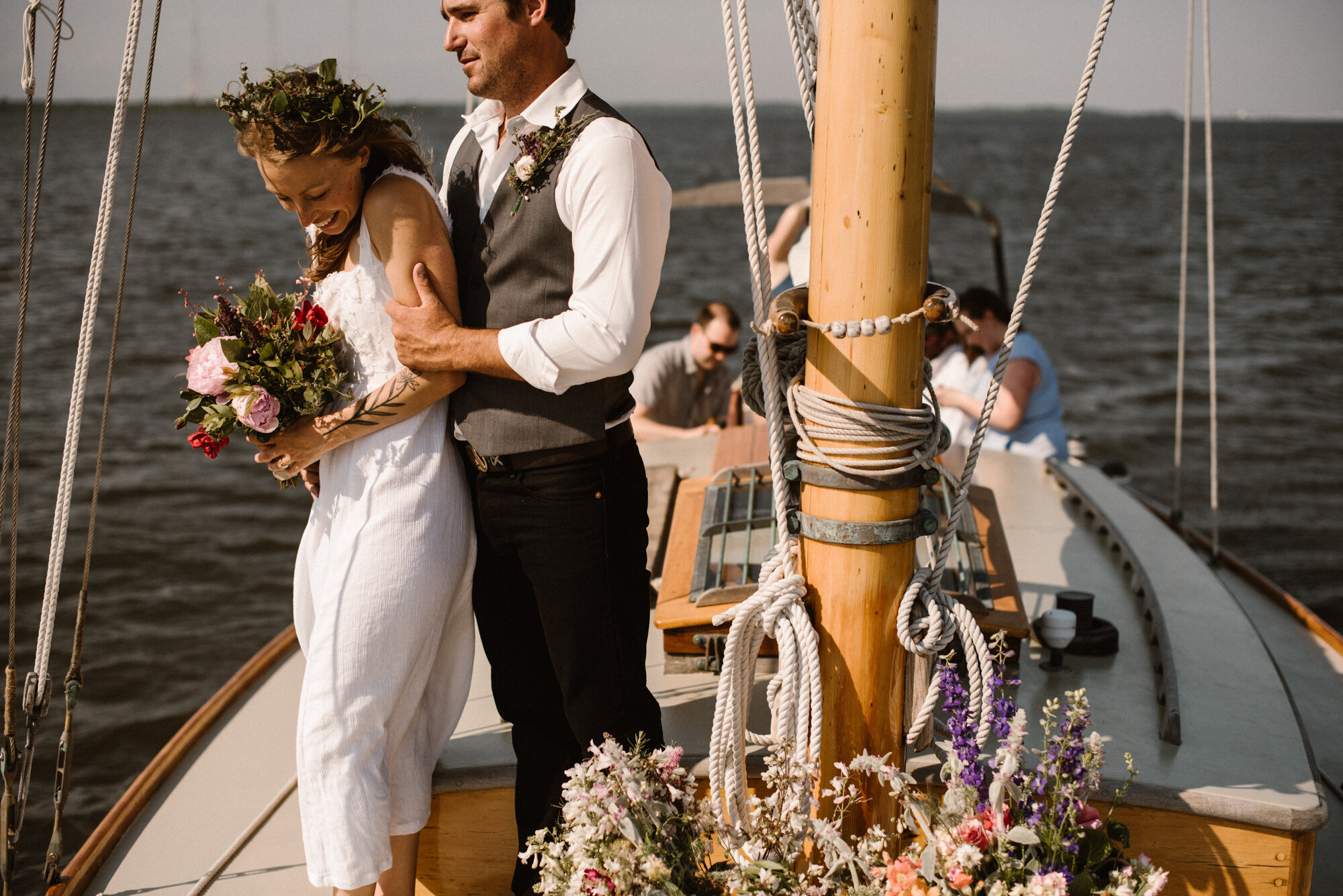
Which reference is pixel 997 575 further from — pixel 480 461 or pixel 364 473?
pixel 364 473

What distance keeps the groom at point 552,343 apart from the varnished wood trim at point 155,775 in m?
1.08

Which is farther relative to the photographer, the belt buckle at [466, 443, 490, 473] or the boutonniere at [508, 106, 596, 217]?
the belt buckle at [466, 443, 490, 473]

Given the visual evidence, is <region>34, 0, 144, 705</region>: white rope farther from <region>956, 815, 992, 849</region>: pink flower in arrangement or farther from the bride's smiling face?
Answer: <region>956, 815, 992, 849</region>: pink flower in arrangement

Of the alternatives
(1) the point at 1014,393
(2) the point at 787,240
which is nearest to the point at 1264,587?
(1) the point at 1014,393

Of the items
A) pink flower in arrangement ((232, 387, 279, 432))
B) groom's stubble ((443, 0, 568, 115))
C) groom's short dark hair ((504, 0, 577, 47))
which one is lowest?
pink flower in arrangement ((232, 387, 279, 432))

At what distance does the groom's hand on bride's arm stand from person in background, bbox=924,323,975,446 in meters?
3.21

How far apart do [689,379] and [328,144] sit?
3683 mm

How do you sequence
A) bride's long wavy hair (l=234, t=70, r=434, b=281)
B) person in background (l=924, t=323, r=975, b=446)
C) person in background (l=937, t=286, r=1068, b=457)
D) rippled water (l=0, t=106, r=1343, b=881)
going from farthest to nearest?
1. rippled water (l=0, t=106, r=1343, b=881)
2. person in background (l=924, t=323, r=975, b=446)
3. person in background (l=937, t=286, r=1068, b=457)
4. bride's long wavy hair (l=234, t=70, r=434, b=281)

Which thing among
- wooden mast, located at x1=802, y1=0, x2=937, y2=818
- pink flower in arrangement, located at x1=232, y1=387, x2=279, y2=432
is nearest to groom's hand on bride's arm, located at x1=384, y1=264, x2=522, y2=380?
pink flower in arrangement, located at x1=232, y1=387, x2=279, y2=432

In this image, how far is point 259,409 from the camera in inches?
69.1

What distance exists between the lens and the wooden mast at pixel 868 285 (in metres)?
1.44

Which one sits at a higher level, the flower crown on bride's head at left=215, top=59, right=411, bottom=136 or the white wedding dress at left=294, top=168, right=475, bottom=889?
the flower crown on bride's head at left=215, top=59, right=411, bottom=136

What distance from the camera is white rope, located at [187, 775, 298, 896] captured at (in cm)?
220

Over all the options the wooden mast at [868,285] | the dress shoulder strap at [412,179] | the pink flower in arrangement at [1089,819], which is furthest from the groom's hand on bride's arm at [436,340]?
the pink flower in arrangement at [1089,819]
